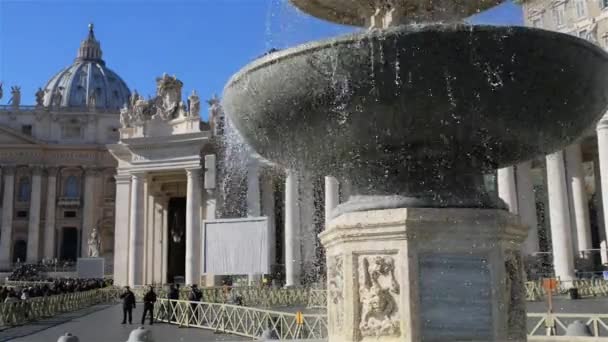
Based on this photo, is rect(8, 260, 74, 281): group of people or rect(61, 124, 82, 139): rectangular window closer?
rect(8, 260, 74, 281): group of people

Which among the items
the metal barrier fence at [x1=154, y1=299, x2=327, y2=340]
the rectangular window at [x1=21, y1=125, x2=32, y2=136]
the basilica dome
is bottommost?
the metal barrier fence at [x1=154, y1=299, x2=327, y2=340]

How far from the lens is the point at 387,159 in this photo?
564cm

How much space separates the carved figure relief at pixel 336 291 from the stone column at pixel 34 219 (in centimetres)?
8313

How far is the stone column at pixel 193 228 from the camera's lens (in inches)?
1527

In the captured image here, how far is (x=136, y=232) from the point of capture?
4081 centimetres

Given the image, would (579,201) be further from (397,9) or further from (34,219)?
(34,219)

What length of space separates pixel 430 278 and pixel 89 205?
87.6 metres

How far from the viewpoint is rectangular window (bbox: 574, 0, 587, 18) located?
36.4m

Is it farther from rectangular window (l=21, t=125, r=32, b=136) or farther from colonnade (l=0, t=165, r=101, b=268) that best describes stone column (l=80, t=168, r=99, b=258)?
rectangular window (l=21, t=125, r=32, b=136)

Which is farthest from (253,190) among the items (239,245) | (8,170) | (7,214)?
(8,170)

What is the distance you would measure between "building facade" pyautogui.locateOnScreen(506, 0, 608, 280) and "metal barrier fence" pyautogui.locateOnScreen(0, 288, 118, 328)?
2029 centimetres

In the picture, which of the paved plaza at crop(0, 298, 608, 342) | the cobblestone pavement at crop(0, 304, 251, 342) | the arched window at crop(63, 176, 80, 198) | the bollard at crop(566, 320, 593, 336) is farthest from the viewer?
the arched window at crop(63, 176, 80, 198)

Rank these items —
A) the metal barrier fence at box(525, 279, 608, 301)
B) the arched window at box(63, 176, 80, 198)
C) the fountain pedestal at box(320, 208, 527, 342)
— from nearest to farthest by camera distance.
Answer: the fountain pedestal at box(320, 208, 527, 342), the metal barrier fence at box(525, 279, 608, 301), the arched window at box(63, 176, 80, 198)

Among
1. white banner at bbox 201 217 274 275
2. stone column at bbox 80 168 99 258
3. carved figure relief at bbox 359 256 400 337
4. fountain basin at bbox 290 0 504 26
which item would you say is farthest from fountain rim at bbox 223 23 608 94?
stone column at bbox 80 168 99 258
